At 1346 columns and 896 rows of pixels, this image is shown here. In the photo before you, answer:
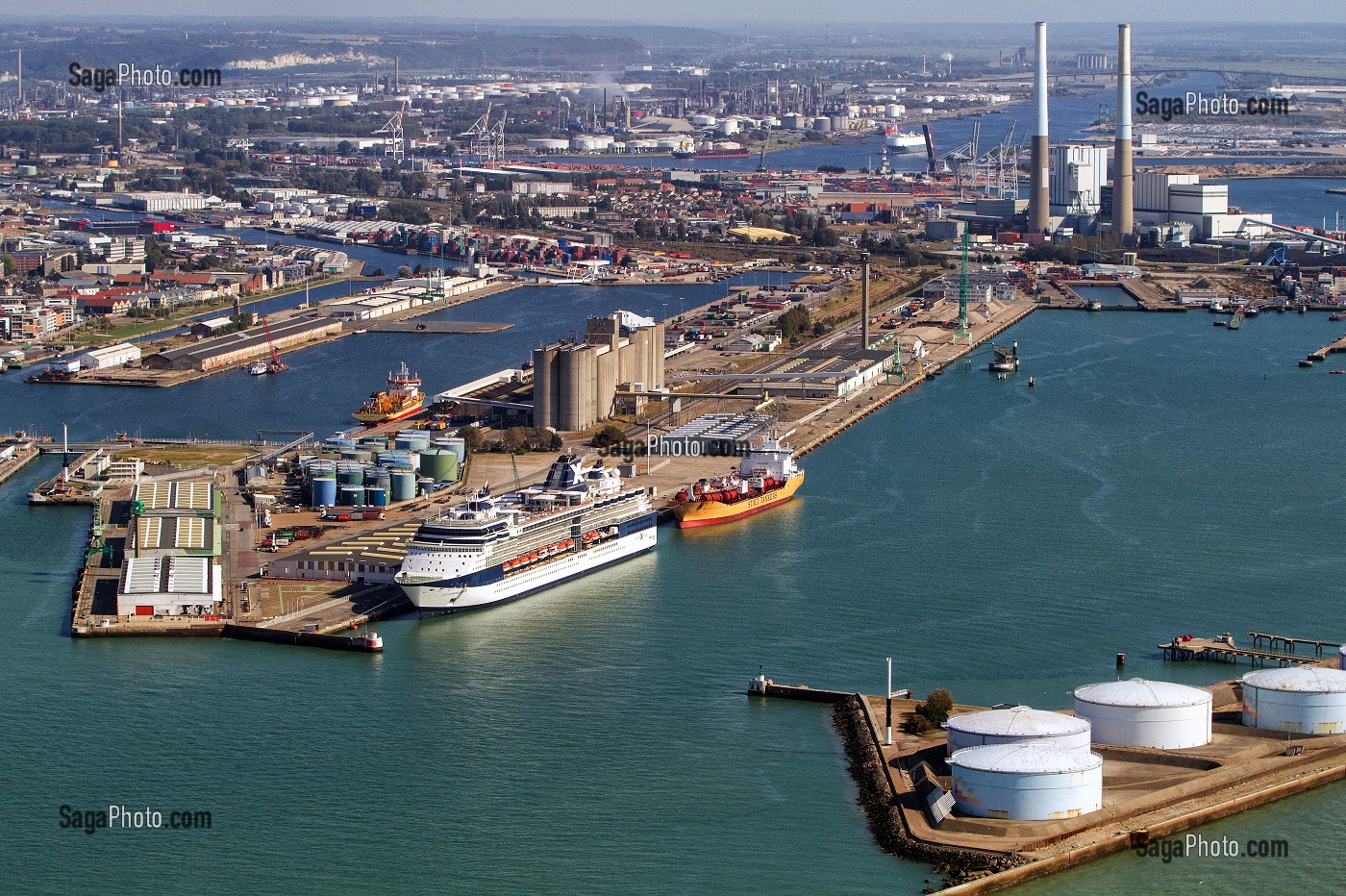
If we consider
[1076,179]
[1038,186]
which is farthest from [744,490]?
[1076,179]

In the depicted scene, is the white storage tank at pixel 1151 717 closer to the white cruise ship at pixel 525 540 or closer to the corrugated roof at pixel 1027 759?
the corrugated roof at pixel 1027 759

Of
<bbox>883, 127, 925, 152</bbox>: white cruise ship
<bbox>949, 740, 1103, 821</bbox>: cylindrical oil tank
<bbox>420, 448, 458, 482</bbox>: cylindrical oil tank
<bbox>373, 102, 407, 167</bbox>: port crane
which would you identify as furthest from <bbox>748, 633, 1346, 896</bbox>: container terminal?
<bbox>883, 127, 925, 152</bbox>: white cruise ship

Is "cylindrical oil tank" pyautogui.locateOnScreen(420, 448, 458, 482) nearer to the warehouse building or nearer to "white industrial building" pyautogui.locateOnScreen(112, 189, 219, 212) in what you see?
the warehouse building

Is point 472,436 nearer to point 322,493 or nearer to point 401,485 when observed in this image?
point 401,485

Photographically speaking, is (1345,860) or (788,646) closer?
(1345,860)

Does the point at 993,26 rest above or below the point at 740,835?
above

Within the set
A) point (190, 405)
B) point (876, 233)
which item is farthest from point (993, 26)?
point (190, 405)

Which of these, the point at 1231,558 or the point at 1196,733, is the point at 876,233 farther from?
the point at 1196,733

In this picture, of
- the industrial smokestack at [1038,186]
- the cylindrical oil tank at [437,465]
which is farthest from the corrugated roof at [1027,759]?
the industrial smokestack at [1038,186]
